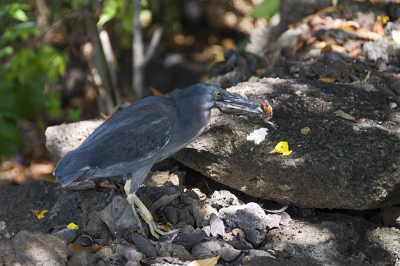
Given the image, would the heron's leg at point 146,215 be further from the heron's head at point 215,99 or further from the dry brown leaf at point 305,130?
the dry brown leaf at point 305,130

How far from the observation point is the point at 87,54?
277 inches

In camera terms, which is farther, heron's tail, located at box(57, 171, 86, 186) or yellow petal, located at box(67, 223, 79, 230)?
yellow petal, located at box(67, 223, 79, 230)

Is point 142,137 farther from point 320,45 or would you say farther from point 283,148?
point 320,45

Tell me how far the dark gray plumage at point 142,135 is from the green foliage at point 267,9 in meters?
4.15

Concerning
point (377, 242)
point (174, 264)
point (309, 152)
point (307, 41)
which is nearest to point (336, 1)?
point (307, 41)

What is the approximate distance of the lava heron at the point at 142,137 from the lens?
2852mm

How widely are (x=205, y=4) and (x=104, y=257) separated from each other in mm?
8754

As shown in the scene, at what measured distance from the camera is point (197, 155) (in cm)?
345

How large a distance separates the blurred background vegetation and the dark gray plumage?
274 cm

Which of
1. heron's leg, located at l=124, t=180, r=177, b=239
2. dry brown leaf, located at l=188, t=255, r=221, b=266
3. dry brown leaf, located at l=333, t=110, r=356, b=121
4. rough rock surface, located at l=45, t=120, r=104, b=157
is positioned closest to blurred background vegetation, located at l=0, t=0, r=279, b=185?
rough rock surface, located at l=45, t=120, r=104, b=157

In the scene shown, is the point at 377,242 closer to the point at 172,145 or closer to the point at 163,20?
the point at 172,145

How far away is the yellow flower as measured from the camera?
10.2 feet

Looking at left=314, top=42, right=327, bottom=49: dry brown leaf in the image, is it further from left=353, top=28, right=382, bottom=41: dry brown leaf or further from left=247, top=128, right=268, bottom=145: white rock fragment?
left=247, top=128, right=268, bottom=145: white rock fragment

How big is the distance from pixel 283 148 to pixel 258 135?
0.90 feet
